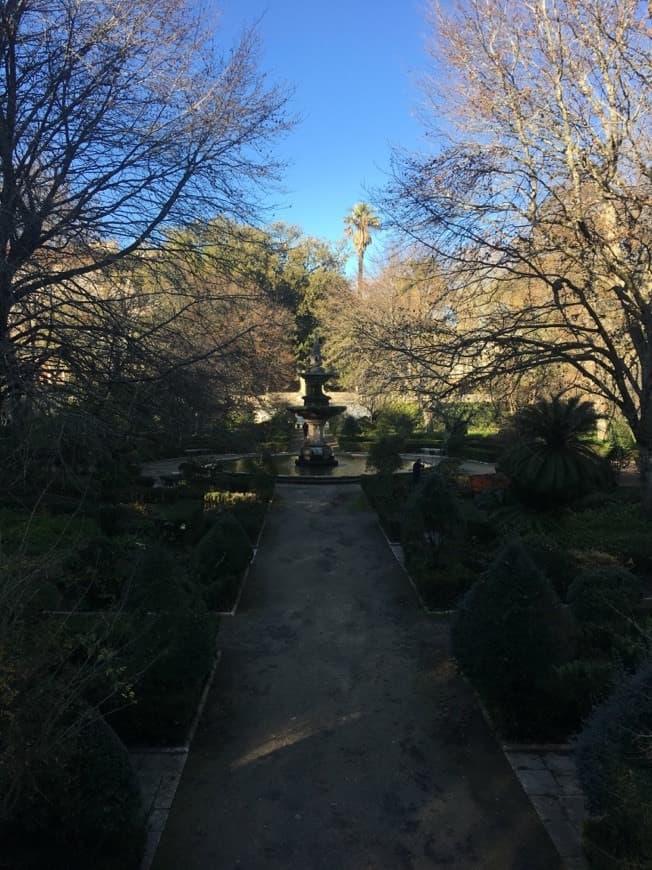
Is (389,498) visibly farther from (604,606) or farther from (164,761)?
(164,761)

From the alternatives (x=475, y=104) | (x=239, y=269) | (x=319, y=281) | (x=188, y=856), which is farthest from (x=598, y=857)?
(x=319, y=281)

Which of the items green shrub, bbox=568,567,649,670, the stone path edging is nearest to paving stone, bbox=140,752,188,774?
the stone path edging

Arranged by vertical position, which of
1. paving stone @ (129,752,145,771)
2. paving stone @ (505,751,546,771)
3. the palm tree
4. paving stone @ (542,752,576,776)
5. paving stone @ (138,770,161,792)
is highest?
the palm tree

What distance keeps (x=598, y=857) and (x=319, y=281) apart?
43.7 meters

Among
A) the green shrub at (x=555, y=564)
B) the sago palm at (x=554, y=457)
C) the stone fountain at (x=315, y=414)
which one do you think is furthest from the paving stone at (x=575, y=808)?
the stone fountain at (x=315, y=414)

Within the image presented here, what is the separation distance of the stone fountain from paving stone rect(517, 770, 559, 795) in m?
16.5

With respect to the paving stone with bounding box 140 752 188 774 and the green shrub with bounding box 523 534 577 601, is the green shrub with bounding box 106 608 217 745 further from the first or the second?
the green shrub with bounding box 523 534 577 601

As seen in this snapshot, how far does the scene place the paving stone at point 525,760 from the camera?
4934mm

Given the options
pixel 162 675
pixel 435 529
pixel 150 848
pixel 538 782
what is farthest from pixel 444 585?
pixel 150 848

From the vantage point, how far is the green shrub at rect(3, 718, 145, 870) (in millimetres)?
3414

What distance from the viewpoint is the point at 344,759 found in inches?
198

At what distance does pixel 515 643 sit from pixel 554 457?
631cm

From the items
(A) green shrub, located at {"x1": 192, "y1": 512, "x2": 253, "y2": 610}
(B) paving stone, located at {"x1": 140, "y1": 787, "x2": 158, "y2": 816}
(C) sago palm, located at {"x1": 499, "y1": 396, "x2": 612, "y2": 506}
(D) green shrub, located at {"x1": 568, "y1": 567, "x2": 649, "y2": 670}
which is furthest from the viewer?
(C) sago palm, located at {"x1": 499, "y1": 396, "x2": 612, "y2": 506}

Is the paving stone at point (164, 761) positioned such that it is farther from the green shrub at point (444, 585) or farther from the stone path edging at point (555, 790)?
the green shrub at point (444, 585)
